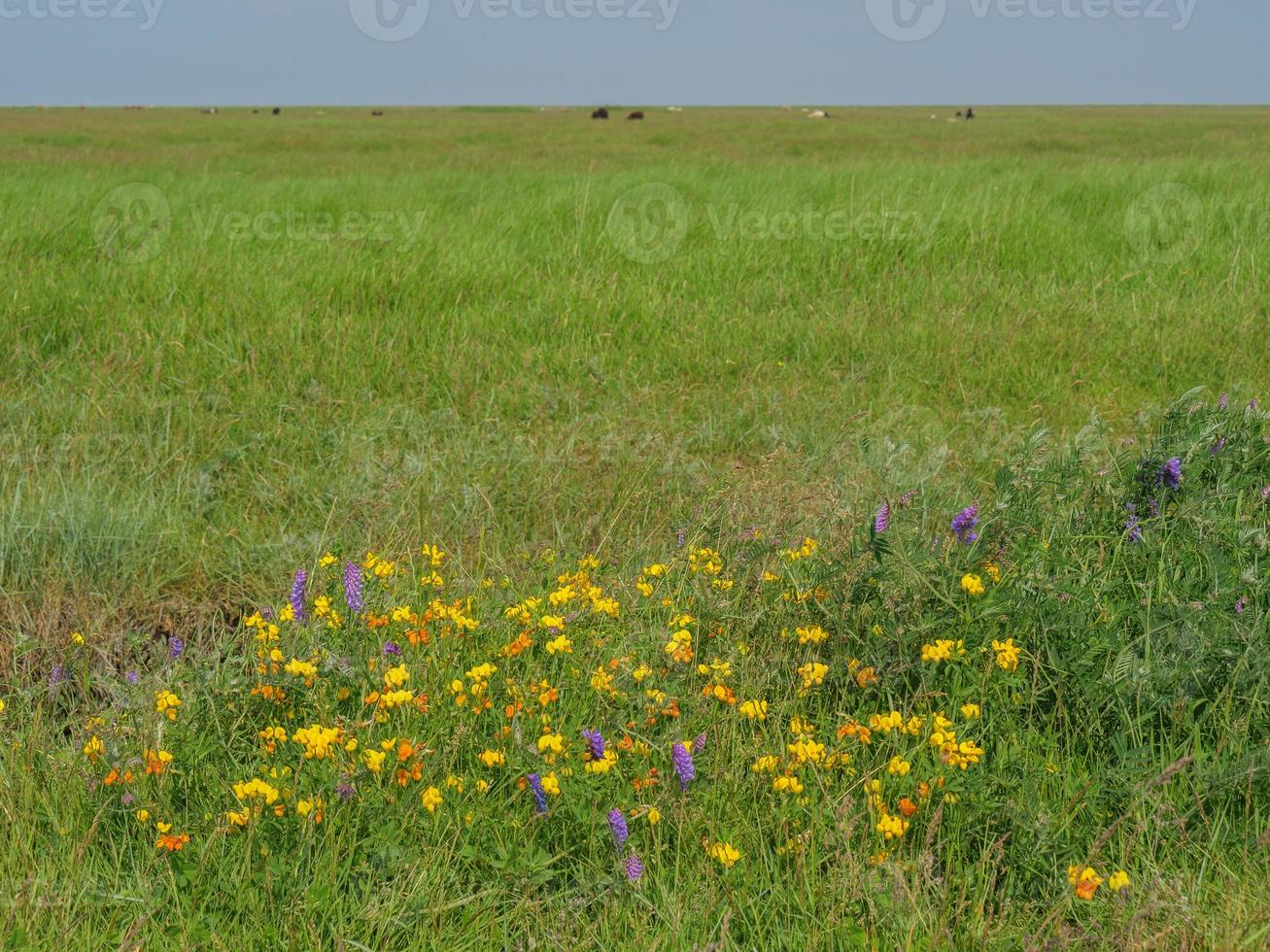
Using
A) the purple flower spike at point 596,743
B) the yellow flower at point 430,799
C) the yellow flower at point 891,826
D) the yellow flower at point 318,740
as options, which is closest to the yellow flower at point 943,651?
the yellow flower at point 891,826

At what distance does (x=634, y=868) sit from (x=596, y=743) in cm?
27

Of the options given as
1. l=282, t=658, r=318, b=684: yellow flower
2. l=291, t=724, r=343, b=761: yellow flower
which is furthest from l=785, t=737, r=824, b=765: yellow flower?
l=282, t=658, r=318, b=684: yellow flower

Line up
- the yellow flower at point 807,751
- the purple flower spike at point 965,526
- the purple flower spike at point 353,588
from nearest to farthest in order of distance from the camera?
the yellow flower at point 807,751
the purple flower spike at point 353,588
the purple flower spike at point 965,526

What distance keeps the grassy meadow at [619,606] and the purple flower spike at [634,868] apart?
0.05m

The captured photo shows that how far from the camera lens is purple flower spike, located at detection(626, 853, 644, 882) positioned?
1.96 m

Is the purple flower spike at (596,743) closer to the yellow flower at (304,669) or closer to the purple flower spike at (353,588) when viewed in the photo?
the yellow flower at (304,669)

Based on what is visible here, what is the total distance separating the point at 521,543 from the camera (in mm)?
3656

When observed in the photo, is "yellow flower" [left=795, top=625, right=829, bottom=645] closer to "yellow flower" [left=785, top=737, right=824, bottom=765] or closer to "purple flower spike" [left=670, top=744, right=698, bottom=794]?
"yellow flower" [left=785, top=737, right=824, bottom=765]

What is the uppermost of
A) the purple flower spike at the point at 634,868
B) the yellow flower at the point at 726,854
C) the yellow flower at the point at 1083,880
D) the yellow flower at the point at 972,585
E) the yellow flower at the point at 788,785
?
the yellow flower at the point at 972,585

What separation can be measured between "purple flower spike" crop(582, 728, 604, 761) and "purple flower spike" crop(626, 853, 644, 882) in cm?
24

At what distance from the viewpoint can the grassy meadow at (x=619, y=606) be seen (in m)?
2.01

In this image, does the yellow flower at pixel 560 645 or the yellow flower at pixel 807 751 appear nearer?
the yellow flower at pixel 807 751

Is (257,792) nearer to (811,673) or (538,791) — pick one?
(538,791)

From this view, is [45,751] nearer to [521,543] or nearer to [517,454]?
[521,543]
